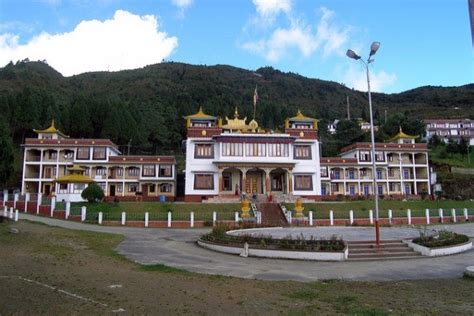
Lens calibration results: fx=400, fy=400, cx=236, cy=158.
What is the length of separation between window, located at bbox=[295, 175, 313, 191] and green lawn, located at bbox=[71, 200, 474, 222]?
24.4 feet

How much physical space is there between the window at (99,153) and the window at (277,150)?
22.6 meters

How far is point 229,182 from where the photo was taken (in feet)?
160

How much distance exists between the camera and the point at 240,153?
4669cm

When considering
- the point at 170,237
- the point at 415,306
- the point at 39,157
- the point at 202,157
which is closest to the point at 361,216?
the point at 170,237

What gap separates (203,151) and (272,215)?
1553cm

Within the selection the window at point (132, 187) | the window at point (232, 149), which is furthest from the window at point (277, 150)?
the window at point (132, 187)

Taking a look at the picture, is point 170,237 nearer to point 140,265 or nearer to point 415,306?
point 140,265

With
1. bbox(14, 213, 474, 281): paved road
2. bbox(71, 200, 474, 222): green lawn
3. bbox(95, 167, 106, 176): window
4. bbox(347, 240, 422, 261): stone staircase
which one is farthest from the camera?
bbox(95, 167, 106, 176): window

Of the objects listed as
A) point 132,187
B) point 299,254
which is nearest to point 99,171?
point 132,187

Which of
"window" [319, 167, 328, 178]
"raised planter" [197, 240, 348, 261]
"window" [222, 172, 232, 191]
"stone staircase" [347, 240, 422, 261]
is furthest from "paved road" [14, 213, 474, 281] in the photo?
"window" [319, 167, 328, 178]

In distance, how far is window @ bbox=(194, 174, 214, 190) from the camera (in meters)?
46.2

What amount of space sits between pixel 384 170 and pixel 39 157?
159 ft

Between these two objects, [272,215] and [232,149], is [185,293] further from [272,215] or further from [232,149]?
[232,149]

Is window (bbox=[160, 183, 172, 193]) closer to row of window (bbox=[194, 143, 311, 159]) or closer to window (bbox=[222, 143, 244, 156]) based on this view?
row of window (bbox=[194, 143, 311, 159])
